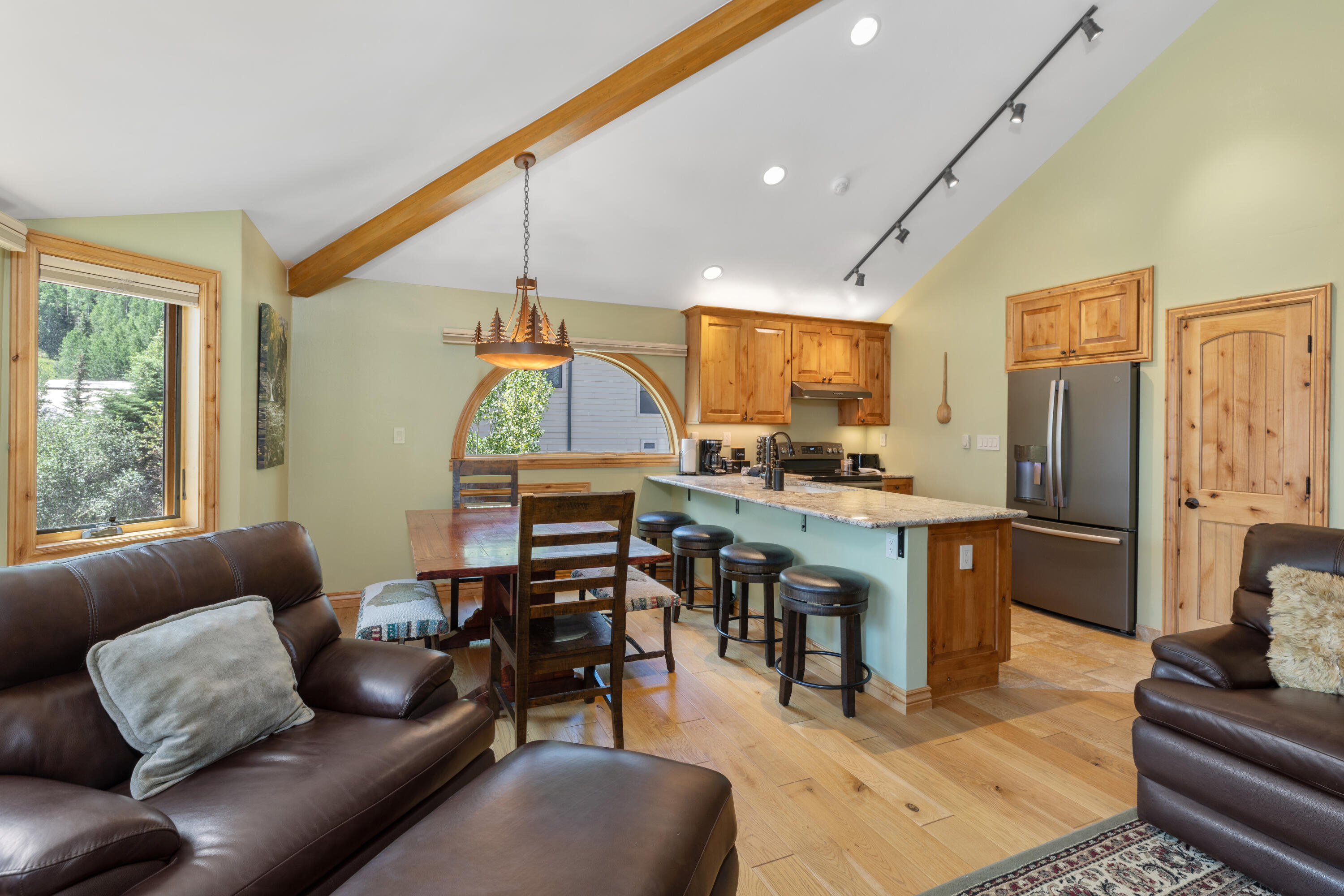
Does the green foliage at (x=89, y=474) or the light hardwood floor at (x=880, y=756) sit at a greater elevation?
the green foliage at (x=89, y=474)

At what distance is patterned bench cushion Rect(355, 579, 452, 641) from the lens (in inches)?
98.0

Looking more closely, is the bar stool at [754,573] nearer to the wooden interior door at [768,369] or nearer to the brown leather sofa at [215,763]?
the brown leather sofa at [215,763]

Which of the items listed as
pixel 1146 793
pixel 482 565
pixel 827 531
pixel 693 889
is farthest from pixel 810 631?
pixel 693 889

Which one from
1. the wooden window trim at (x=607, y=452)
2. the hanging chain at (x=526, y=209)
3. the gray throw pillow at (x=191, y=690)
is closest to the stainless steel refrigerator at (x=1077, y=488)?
the wooden window trim at (x=607, y=452)

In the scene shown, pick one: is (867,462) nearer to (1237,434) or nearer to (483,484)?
(1237,434)

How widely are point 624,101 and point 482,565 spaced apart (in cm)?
226

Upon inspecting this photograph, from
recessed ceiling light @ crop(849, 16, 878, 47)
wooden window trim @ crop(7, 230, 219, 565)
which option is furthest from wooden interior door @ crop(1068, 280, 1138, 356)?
wooden window trim @ crop(7, 230, 219, 565)

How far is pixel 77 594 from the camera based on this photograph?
5.11 ft

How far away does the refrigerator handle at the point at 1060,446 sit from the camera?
14.0ft

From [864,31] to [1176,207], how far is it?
7.34 feet

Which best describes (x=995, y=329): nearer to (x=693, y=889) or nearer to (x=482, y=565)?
(x=482, y=565)

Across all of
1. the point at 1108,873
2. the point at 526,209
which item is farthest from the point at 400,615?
the point at 526,209

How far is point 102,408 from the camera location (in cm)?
286

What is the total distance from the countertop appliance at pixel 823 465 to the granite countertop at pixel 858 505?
1081 millimetres
